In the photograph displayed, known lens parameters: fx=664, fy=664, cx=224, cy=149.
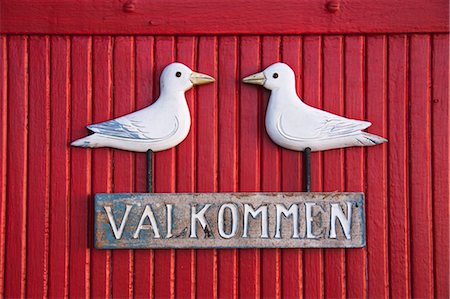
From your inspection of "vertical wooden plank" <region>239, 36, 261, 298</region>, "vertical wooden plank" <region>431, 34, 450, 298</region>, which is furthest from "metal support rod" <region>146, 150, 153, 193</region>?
"vertical wooden plank" <region>431, 34, 450, 298</region>

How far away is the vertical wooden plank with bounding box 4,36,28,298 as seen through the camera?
3391 mm

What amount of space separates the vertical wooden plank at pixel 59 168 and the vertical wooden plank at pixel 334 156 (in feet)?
4.37

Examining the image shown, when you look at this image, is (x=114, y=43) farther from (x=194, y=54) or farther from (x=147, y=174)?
(x=147, y=174)

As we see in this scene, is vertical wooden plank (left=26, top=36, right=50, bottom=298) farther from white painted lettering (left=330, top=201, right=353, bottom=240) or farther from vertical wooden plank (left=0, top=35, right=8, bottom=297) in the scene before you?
white painted lettering (left=330, top=201, right=353, bottom=240)

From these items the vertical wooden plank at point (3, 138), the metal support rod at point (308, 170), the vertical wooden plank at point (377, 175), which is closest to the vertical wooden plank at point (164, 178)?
the metal support rod at point (308, 170)

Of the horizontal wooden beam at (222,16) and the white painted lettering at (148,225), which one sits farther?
the horizontal wooden beam at (222,16)

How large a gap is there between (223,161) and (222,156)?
1.0 inches

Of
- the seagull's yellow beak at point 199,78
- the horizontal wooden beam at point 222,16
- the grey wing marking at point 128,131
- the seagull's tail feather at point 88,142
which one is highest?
the horizontal wooden beam at point 222,16

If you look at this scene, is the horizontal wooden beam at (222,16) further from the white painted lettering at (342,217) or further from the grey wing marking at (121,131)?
the white painted lettering at (342,217)

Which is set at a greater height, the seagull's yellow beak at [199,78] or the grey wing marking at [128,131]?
the seagull's yellow beak at [199,78]

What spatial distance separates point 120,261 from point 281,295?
32.9 inches

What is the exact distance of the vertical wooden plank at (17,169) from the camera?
339 centimetres

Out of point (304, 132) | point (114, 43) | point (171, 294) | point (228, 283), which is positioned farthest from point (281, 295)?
point (114, 43)

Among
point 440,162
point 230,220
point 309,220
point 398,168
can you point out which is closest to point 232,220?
point 230,220
